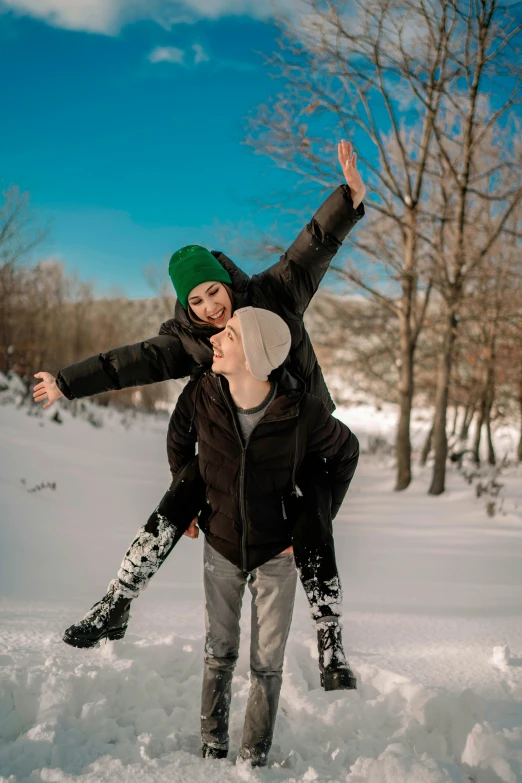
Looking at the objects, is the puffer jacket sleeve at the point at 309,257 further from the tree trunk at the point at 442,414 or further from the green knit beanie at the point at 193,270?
the tree trunk at the point at 442,414

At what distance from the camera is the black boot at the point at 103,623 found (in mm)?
2412

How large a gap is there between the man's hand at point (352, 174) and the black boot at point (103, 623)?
188cm

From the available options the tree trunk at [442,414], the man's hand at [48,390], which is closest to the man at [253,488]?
the man's hand at [48,390]

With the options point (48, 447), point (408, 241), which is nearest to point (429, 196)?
point (408, 241)

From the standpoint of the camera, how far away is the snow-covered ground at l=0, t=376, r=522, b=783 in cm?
233

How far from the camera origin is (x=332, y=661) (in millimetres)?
2229

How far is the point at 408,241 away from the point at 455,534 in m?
5.45

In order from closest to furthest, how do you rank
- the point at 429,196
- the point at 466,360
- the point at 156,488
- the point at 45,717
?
1. the point at 45,717
2. the point at 156,488
3. the point at 429,196
4. the point at 466,360

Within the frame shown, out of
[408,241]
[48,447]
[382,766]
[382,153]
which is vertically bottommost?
[382,766]

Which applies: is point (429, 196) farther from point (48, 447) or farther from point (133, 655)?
point (133, 655)

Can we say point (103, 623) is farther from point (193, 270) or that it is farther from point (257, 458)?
point (193, 270)

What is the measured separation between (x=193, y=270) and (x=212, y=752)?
1.96m

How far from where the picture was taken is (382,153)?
404 inches

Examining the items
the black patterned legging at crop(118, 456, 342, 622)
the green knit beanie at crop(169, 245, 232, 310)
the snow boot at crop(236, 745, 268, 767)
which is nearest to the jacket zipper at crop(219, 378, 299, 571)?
the black patterned legging at crop(118, 456, 342, 622)
